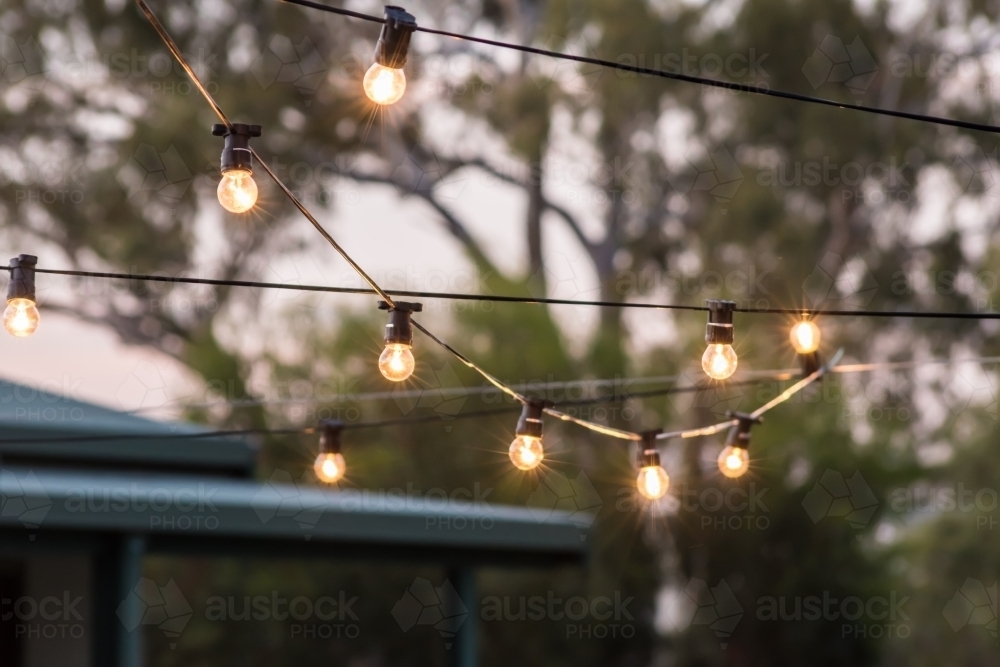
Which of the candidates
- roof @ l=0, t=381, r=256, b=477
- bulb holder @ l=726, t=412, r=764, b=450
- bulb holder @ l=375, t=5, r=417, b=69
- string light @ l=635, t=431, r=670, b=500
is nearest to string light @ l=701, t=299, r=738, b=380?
string light @ l=635, t=431, r=670, b=500

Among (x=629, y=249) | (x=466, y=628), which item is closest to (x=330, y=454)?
(x=466, y=628)

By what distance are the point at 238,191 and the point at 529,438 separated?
1.37 meters

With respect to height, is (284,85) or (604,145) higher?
(284,85)

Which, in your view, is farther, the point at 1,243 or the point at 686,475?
the point at 1,243

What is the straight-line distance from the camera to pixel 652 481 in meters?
4.02

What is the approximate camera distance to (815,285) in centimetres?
1359

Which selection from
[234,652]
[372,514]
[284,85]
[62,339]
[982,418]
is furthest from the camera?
[62,339]

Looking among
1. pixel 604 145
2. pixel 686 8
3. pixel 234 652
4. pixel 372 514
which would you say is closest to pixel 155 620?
pixel 234 652

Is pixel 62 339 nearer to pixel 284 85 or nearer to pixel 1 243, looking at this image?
pixel 1 243

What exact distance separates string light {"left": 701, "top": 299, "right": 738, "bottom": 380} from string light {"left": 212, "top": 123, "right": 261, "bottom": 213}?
4.23 feet

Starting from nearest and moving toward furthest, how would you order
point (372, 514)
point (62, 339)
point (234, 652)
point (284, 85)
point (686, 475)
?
point (372, 514) < point (234, 652) < point (686, 475) < point (284, 85) < point (62, 339)

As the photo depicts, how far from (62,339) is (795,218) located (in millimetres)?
9012

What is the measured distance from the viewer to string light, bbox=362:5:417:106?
2438mm

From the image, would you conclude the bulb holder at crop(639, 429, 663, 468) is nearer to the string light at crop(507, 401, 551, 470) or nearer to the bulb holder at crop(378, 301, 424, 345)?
the string light at crop(507, 401, 551, 470)
